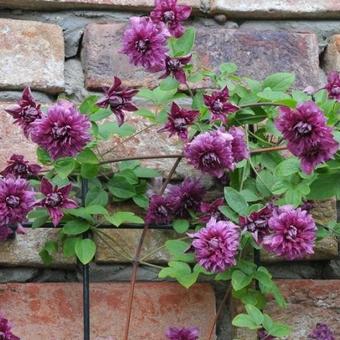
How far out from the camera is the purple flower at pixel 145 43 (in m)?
1.52

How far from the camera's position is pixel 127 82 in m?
1.77

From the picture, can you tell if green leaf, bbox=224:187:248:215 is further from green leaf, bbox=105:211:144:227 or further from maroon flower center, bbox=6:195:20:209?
maroon flower center, bbox=6:195:20:209

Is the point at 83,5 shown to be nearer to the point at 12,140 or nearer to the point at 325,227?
the point at 12,140

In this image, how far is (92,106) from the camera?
1.55 meters

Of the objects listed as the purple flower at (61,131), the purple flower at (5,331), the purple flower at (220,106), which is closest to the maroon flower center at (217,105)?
the purple flower at (220,106)

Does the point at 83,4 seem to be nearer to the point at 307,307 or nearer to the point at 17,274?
the point at 17,274

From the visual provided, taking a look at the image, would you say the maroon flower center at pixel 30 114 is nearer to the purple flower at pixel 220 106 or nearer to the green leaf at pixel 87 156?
the green leaf at pixel 87 156

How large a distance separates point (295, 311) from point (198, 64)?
45cm

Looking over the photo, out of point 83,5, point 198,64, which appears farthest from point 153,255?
point 83,5

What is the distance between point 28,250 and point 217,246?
35 centimetres

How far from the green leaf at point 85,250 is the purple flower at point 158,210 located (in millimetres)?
101

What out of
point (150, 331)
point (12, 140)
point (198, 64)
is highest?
point (198, 64)

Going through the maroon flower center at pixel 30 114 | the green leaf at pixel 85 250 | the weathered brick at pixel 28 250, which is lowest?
the weathered brick at pixel 28 250

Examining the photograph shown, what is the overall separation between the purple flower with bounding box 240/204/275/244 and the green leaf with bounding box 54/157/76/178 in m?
0.26
